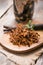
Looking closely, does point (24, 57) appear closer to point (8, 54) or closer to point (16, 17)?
point (8, 54)

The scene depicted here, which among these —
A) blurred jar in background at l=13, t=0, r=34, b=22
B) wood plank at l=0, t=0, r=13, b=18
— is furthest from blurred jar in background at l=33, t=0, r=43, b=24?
wood plank at l=0, t=0, r=13, b=18

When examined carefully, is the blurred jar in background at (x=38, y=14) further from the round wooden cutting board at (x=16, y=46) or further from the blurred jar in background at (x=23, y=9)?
the round wooden cutting board at (x=16, y=46)

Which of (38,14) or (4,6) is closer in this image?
(38,14)

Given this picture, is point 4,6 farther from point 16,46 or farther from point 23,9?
point 16,46

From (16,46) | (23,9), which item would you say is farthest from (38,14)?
(16,46)

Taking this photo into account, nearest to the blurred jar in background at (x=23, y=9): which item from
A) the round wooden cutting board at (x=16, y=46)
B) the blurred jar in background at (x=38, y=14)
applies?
the blurred jar in background at (x=38, y=14)

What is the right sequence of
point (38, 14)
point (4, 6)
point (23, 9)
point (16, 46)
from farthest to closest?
point (4, 6) → point (38, 14) → point (23, 9) → point (16, 46)

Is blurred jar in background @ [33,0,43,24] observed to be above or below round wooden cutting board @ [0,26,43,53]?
above

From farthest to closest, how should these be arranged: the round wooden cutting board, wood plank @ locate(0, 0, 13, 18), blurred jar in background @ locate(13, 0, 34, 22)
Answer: wood plank @ locate(0, 0, 13, 18)
blurred jar in background @ locate(13, 0, 34, 22)
the round wooden cutting board

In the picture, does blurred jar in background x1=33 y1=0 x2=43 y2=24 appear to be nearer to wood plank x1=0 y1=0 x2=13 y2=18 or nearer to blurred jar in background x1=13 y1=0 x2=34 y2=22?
blurred jar in background x1=13 y1=0 x2=34 y2=22
